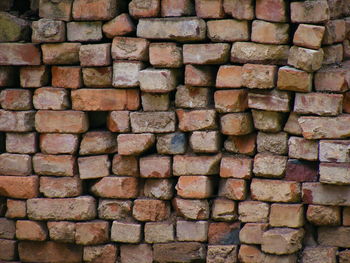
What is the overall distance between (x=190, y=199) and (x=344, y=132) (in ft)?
3.84

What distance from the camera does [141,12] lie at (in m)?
5.39

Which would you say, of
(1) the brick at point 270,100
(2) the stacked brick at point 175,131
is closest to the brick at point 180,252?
(2) the stacked brick at point 175,131

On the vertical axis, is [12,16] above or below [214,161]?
above

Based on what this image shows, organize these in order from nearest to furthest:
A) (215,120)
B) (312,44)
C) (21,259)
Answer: (312,44) < (215,120) < (21,259)

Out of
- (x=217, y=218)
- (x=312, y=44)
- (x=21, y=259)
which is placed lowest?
(x=21, y=259)

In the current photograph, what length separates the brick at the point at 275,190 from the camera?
17.5ft

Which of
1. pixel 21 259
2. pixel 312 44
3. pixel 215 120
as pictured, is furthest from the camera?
pixel 21 259

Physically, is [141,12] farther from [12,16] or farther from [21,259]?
[21,259]

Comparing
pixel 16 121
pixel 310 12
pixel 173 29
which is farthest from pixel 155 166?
pixel 310 12

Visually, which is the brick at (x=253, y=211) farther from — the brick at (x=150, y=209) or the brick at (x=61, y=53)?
the brick at (x=61, y=53)

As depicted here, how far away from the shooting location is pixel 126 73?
5.45m

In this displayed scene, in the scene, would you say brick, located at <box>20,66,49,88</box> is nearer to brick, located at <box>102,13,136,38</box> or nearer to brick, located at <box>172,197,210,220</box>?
brick, located at <box>102,13,136,38</box>

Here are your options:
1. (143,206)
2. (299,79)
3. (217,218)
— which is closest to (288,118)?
(299,79)

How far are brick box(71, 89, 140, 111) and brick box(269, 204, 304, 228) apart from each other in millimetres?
1209
